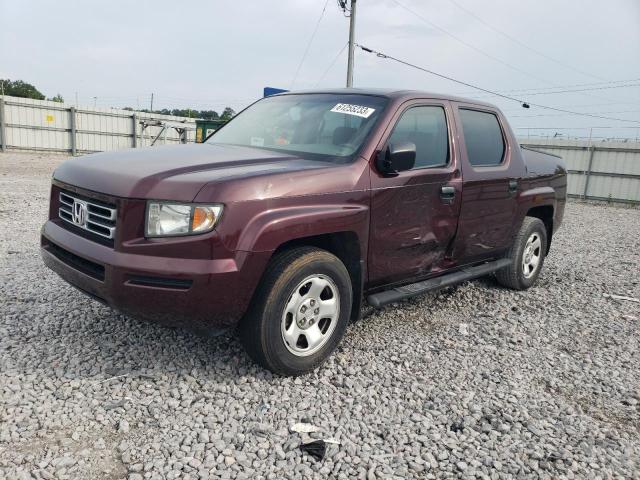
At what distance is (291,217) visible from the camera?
9.54 feet

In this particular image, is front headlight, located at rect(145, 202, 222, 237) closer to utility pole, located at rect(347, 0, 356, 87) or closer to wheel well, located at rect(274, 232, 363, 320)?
wheel well, located at rect(274, 232, 363, 320)

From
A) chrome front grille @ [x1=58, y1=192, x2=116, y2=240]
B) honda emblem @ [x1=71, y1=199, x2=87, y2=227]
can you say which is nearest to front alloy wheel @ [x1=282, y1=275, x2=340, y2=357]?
chrome front grille @ [x1=58, y1=192, x2=116, y2=240]

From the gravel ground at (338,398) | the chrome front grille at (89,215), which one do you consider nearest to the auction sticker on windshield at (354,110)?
the gravel ground at (338,398)

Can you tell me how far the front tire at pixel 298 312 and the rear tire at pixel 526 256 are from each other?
2567 millimetres

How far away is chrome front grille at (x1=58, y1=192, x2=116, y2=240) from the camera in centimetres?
282

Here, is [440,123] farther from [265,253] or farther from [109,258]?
[109,258]

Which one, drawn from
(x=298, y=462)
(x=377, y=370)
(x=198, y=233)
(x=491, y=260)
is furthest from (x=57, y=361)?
(x=491, y=260)

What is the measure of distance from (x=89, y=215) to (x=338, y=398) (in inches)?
Result: 71.6

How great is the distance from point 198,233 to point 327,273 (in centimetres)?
87

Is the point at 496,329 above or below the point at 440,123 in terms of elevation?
below

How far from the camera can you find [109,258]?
273 centimetres

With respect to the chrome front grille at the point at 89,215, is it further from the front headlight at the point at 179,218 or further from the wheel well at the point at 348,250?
the wheel well at the point at 348,250

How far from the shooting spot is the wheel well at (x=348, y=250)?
131 inches

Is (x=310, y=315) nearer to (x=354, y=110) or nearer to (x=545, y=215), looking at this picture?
(x=354, y=110)
